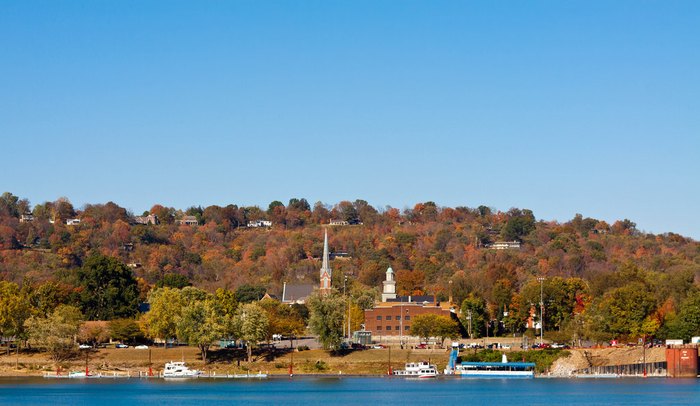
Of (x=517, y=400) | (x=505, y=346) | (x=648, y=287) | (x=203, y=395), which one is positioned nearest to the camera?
(x=517, y=400)

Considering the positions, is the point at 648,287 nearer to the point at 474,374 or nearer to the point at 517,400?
the point at 474,374

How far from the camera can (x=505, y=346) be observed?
141 meters

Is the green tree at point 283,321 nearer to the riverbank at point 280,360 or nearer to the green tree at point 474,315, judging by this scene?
the riverbank at point 280,360

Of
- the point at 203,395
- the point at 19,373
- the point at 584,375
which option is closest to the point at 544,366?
the point at 584,375

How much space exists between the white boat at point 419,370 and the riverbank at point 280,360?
12.9ft

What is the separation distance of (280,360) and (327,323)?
6.48 metres

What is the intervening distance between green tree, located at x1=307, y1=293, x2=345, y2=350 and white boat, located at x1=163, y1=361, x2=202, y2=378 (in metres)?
13.7

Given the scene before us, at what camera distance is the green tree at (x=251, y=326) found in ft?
436

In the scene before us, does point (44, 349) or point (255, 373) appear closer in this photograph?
point (255, 373)

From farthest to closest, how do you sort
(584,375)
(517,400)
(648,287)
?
(648,287)
(584,375)
(517,400)

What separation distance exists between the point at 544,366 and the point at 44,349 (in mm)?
55655

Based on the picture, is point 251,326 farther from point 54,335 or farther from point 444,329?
point 444,329

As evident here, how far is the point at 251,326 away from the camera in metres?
133

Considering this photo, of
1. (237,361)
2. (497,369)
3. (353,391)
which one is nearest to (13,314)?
(237,361)
